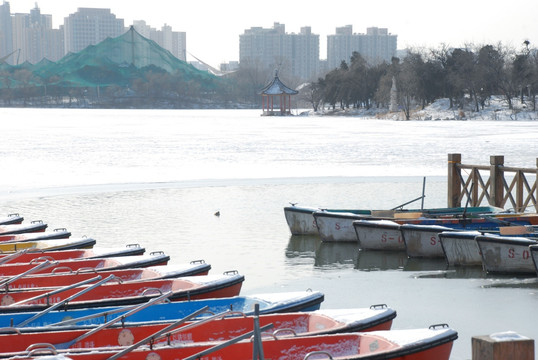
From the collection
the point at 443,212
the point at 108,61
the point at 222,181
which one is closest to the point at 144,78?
the point at 108,61

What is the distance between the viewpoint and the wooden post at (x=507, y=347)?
18.8 ft

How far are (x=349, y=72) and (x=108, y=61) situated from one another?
67.3m

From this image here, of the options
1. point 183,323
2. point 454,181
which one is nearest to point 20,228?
point 183,323

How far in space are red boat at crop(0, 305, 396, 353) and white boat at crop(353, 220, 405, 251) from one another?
692cm

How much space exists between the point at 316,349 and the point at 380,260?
750cm

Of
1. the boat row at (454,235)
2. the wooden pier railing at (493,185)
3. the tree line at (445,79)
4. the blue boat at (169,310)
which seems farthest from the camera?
the tree line at (445,79)

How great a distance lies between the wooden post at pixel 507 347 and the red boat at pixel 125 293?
407 cm

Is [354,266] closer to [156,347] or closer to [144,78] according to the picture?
[156,347]

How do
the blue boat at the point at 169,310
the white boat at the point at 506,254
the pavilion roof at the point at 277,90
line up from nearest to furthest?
the blue boat at the point at 169,310 → the white boat at the point at 506,254 → the pavilion roof at the point at 277,90

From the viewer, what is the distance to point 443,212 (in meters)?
16.5

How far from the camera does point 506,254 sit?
1300 centimetres

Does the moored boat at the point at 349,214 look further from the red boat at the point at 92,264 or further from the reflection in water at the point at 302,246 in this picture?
the red boat at the point at 92,264

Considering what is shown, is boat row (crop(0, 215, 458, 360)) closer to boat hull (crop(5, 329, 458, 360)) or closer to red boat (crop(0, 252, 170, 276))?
boat hull (crop(5, 329, 458, 360))

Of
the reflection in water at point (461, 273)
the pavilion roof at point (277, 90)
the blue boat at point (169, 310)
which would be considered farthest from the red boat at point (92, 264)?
the pavilion roof at point (277, 90)
